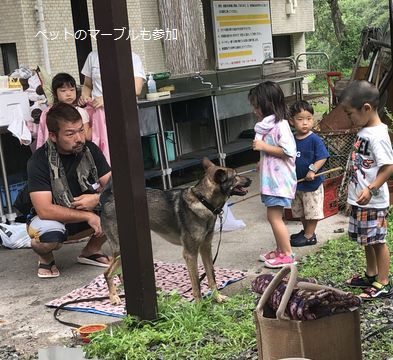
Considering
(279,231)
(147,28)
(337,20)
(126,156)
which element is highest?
(337,20)

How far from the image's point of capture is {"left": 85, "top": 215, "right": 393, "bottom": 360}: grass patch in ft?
13.1

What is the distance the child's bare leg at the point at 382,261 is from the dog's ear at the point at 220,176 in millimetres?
1164

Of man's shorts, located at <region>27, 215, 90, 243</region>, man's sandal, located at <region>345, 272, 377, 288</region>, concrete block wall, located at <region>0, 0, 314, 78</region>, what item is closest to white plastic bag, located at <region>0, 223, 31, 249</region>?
man's shorts, located at <region>27, 215, 90, 243</region>

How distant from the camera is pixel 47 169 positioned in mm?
5672

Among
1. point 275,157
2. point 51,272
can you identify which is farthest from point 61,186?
point 275,157

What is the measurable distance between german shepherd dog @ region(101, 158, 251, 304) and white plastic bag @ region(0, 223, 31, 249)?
81.3 inches

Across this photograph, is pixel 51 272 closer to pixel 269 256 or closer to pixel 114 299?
pixel 114 299

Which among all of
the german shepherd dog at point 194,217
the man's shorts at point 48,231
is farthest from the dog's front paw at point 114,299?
the man's shorts at point 48,231

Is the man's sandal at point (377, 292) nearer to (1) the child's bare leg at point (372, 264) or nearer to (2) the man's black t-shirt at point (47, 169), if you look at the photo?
(1) the child's bare leg at point (372, 264)

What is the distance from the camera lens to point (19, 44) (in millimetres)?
9367

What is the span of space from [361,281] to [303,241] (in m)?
1.35

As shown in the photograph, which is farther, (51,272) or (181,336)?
(51,272)

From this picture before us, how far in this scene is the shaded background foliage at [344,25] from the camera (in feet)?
82.4

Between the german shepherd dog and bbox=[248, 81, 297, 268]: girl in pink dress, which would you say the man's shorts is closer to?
the german shepherd dog
